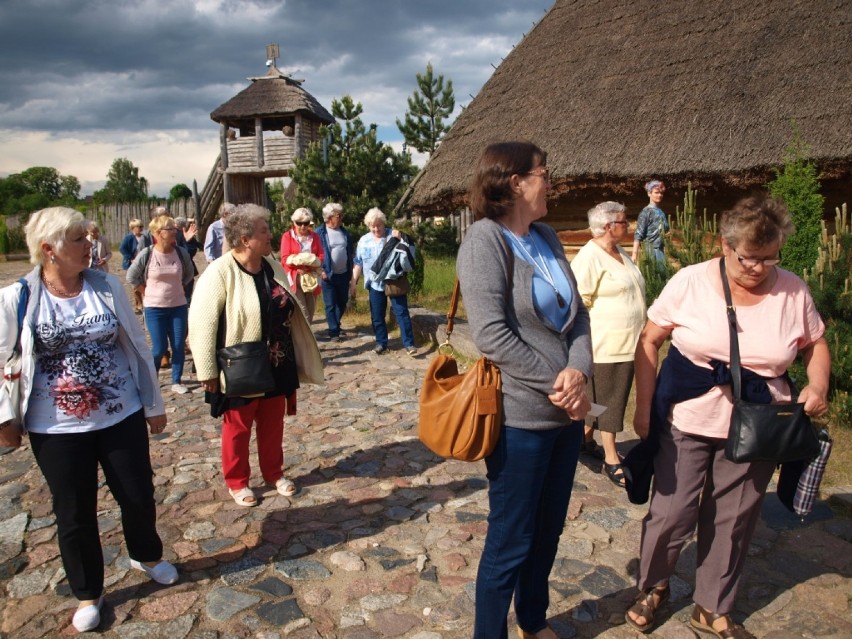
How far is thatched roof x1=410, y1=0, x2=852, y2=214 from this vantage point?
724cm

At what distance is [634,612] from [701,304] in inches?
52.2

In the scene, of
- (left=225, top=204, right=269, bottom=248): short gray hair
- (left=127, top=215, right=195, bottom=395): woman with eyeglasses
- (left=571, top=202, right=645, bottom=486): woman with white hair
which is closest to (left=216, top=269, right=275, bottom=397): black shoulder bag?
(left=225, top=204, right=269, bottom=248): short gray hair

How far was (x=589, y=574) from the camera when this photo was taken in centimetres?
333

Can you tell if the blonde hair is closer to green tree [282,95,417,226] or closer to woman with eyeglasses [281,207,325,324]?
woman with eyeglasses [281,207,325,324]

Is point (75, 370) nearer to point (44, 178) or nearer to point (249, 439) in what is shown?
point (249, 439)

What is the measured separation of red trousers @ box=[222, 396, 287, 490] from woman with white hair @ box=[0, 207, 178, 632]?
0.96 m

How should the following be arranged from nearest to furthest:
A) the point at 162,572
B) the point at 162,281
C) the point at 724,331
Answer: the point at 724,331 → the point at 162,572 → the point at 162,281

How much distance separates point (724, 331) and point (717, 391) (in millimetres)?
234

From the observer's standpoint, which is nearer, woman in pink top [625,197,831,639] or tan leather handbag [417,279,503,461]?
tan leather handbag [417,279,503,461]

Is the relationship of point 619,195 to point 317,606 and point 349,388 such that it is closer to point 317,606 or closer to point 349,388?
point 349,388

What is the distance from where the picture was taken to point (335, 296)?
899 cm

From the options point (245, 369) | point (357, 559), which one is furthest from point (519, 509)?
point (245, 369)

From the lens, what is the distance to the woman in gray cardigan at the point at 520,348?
2221 mm

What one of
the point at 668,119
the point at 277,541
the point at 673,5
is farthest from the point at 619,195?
the point at 277,541
